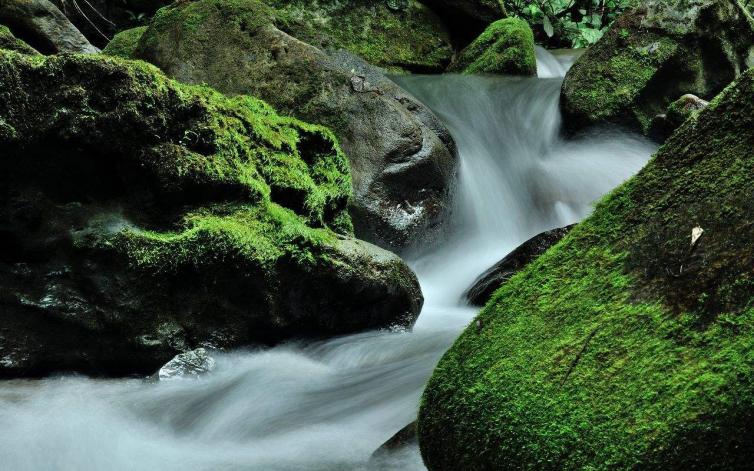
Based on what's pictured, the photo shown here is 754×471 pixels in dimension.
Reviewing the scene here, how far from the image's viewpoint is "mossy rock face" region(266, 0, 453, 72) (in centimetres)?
1212

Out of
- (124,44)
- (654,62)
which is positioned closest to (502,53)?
(654,62)

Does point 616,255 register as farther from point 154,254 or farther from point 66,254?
point 66,254

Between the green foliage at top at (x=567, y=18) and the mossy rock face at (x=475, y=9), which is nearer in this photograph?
the mossy rock face at (x=475, y=9)

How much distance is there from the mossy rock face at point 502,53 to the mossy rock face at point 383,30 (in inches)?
30.9

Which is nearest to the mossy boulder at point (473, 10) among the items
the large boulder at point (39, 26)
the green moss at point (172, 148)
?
the large boulder at point (39, 26)

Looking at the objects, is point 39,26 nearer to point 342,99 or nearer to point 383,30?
point 342,99

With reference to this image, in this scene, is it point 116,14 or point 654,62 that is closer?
point 654,62

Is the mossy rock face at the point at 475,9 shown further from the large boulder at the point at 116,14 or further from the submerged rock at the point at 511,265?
the submerged rock at the point at 511,265

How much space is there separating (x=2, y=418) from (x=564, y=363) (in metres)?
2.65

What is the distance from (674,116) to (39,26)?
26.0ft

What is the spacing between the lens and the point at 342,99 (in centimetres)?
694

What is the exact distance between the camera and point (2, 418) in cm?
337

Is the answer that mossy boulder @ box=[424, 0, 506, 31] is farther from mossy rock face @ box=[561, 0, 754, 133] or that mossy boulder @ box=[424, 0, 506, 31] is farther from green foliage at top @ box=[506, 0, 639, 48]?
mossy rock face @ box=[561, 0, 754, 133]

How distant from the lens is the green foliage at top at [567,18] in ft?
51.7
